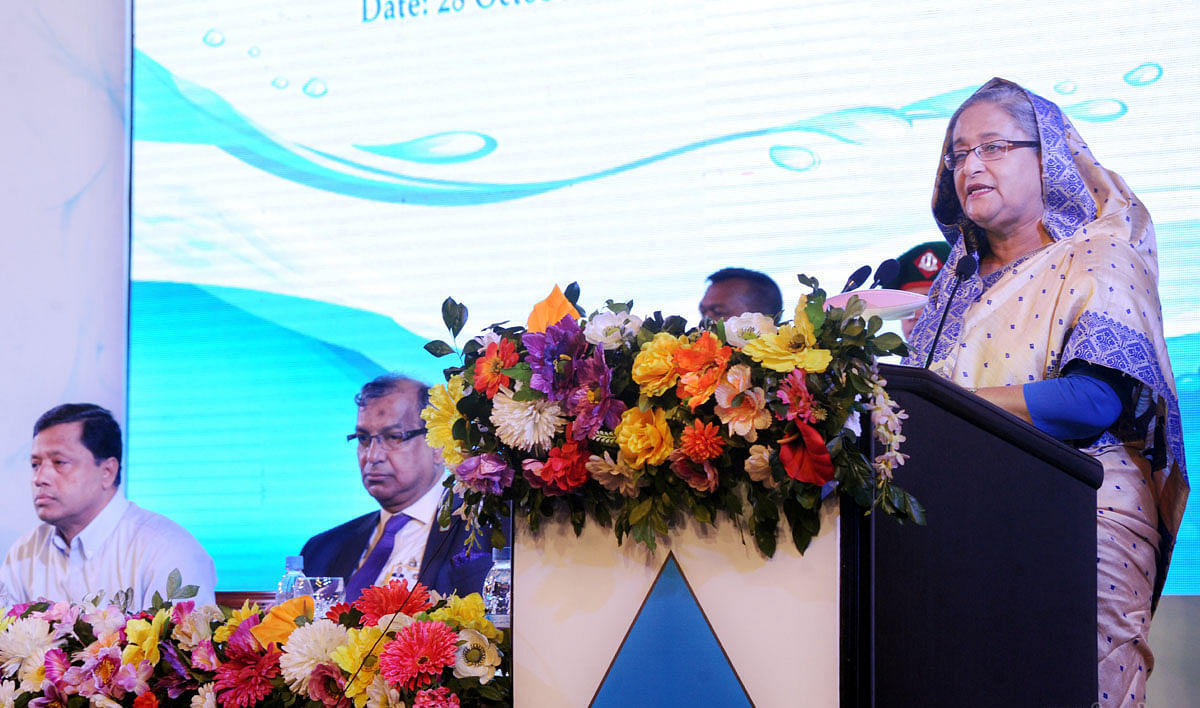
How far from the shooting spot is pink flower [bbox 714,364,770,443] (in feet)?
3.95

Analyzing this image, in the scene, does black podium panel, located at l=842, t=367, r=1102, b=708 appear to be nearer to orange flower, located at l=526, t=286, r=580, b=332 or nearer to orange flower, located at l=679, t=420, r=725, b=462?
orange flower, located at l=679, t=420, r=725, b=462

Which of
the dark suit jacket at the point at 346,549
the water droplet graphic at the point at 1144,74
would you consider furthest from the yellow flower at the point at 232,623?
the water droplet graphic at the point at 1144,74

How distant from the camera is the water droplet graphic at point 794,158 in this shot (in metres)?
3.21

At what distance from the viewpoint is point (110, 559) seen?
3449mm

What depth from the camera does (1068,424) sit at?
7.67 feet

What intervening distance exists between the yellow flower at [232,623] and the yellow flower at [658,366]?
2.68ft

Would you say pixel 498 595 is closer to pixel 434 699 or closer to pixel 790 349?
pixel 434 699

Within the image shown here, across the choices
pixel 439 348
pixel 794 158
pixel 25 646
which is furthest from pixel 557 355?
pixel 794 158

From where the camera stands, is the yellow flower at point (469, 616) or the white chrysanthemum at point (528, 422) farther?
the yellow flower at point (469, 616)

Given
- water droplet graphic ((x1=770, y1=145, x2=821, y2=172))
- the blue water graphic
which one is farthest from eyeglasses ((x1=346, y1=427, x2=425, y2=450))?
water droplet graphic ((x1=770, y1=145, x2=821, y2=172))

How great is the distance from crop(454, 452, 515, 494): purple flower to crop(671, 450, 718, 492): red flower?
22cm

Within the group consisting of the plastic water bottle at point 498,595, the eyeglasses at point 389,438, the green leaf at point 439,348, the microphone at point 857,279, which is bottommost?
the plastic water bottle at point 498,595

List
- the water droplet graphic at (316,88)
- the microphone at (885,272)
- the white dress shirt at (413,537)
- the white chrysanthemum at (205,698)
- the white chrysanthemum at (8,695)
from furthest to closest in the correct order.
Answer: the water droplet graphic at (316,88), the white dress shirt at (413,537), the white chrysanthemum at (8,695), the white chrysanthemum at (205,698), the microphone at (885,272)

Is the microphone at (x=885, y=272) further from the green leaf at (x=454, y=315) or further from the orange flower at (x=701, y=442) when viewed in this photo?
the green leaf at (x=454, y=315)
